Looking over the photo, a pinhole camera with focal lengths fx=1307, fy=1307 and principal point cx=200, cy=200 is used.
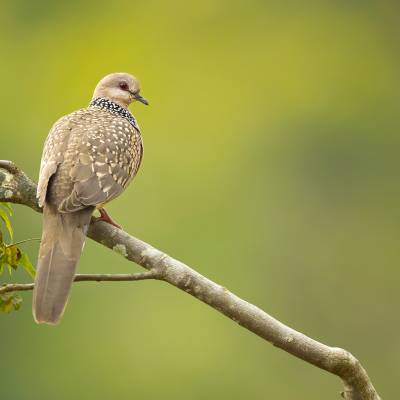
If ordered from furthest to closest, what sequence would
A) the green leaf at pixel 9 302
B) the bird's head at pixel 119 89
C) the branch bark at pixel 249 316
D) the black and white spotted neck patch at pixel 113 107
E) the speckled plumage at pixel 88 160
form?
1. the bird's head at pixel 119 89
2. the black and white spotted neck patch at pixel 113 107
3. the speckled plumage at pixel 88 160
4. the green leaf at pixel 9 302
5. the branch bark at pixel 249 316

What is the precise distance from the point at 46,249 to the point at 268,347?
1822 cm

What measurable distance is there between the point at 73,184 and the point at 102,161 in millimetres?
397

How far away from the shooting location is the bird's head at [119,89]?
855 cm

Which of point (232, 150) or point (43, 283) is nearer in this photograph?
point (43, 283)

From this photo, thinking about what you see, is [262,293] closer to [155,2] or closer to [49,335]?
[49,335]

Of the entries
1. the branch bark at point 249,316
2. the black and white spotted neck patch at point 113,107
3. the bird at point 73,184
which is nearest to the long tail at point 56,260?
the bird at point 73,184

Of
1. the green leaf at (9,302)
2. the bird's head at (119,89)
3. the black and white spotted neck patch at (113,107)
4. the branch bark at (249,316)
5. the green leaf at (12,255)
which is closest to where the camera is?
the branch bark at (249,316)

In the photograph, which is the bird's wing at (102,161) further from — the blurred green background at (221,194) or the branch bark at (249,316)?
the blurred green background at (221,194)

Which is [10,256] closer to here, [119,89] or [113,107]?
[113,107]

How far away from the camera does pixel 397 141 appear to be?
1312 inches

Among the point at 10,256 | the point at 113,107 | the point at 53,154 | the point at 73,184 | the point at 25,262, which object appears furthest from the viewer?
the point at 113,107

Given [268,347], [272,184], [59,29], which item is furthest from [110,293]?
[59,29]

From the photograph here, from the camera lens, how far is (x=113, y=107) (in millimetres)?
8258

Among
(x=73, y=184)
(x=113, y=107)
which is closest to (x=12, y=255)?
(x=73, y=184)
